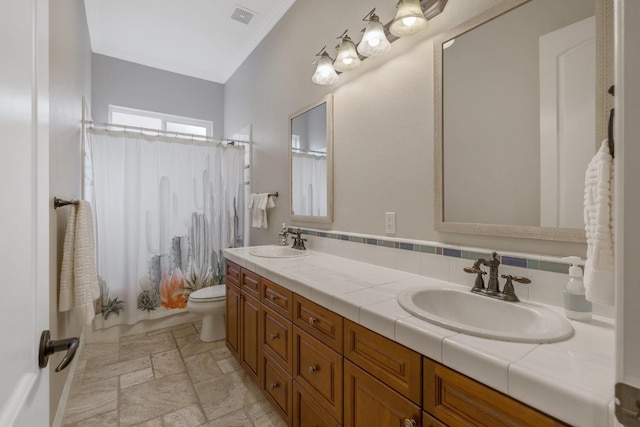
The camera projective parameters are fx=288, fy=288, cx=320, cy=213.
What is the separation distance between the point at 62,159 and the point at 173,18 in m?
1.86

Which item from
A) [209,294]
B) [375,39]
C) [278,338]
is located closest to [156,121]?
[209,294]

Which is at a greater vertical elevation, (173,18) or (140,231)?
(173,18)

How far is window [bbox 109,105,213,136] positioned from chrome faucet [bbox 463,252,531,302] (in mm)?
3624

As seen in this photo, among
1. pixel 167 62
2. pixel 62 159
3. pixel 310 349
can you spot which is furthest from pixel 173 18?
pixel 310 349

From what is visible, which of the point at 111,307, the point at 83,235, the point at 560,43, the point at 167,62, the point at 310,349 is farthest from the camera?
the point at 167,62

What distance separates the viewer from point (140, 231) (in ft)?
8.98

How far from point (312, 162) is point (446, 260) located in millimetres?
1258

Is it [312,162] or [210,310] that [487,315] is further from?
[210,310]

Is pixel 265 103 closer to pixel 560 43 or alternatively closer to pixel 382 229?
pixel 382 229

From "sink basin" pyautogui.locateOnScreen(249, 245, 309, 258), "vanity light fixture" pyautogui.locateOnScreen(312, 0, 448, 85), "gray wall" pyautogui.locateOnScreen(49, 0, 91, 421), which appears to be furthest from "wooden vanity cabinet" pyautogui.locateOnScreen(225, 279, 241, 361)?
"vanity light fixture" pyautogui.locateOnScreen(312, 0, 448, 85)

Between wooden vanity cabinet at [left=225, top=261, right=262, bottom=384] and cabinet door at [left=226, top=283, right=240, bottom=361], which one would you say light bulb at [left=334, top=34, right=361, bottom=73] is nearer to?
wooden vanity cabinet at [left=225, top=261, right=262, bottom=384]

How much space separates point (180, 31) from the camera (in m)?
2.90

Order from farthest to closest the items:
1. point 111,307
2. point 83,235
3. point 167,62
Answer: point 167,62 < point 111,307 < point 83,235

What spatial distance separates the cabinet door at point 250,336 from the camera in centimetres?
178
